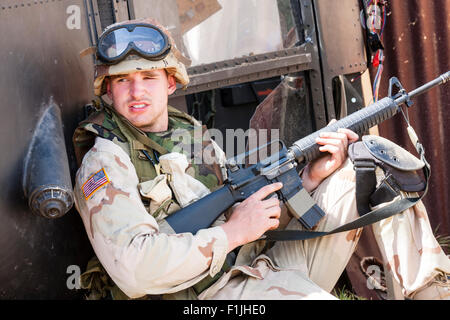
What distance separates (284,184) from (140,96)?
0.77 metres

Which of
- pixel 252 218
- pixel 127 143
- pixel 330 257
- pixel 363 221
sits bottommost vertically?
pixel 330 257

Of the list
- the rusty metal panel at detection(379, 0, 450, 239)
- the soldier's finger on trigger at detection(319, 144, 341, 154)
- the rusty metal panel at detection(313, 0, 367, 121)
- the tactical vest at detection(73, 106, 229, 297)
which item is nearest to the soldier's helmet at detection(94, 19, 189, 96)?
the tactical vest at detection(73, 106, 229, 297)

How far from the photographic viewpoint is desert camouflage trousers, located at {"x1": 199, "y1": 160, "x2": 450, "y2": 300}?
7.45 ft

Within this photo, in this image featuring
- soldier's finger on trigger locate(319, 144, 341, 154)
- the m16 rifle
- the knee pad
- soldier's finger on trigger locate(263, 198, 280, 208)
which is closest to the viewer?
the m16 rifle

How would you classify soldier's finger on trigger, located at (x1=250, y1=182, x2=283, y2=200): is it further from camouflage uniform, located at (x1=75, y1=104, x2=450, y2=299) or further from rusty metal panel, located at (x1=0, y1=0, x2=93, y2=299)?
rusty metal panel, located at (x1=0, y1=0, x2=93, y2=299)

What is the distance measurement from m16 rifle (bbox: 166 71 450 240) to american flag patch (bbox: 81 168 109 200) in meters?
0.31

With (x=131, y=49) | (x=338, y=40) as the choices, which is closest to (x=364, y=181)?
(x=131, y=49)

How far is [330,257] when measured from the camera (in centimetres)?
260

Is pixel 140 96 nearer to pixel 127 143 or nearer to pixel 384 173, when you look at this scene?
pixel 127 143

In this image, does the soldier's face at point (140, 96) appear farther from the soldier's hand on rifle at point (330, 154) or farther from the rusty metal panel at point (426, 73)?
the rusty metal panel at point (426, 73)

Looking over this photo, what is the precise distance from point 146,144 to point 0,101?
1.99 ft

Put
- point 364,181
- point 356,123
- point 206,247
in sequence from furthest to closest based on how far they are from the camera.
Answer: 1. point 356,123
2. point 364,181
3. point 206,247
